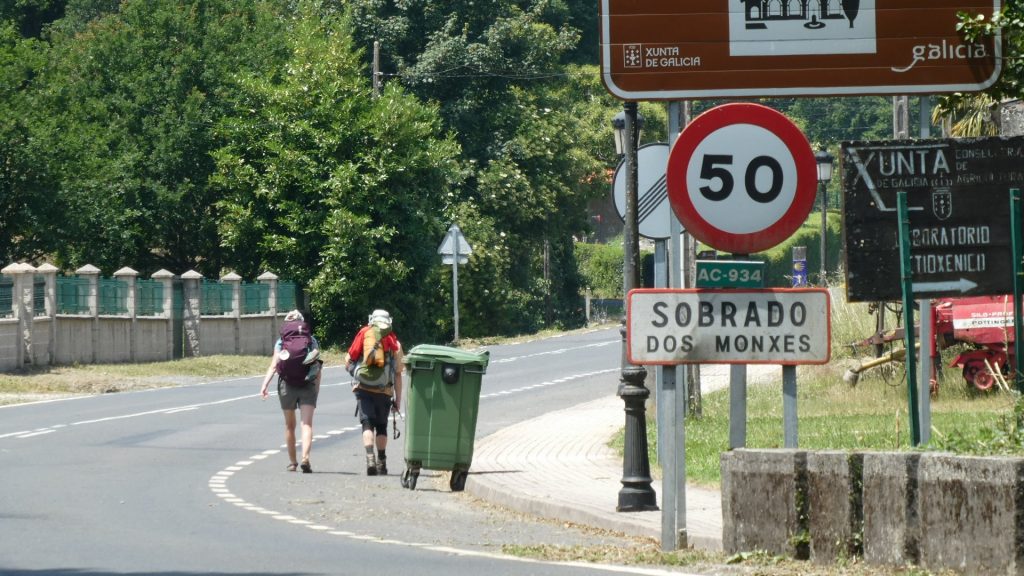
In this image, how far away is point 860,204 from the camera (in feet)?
29.6

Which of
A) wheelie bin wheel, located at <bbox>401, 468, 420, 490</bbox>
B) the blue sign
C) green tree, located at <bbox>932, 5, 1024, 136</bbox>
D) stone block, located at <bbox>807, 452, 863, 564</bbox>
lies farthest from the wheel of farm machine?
the blue sign

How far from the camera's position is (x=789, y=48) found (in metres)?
9.75

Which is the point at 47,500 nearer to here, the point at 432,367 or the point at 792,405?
the point at 432,367

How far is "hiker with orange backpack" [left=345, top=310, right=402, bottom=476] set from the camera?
15.7 m

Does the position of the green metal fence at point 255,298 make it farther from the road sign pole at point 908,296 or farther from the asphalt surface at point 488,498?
the road sign pole at point 908,296

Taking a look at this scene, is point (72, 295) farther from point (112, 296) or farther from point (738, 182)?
point (738, 182)

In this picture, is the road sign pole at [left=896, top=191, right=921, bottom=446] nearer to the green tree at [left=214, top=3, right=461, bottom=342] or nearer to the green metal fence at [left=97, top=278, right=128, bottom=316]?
the green metal fence at [left=97, top=278, right=128, bottom=316]

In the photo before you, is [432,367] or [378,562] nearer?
[378,562]

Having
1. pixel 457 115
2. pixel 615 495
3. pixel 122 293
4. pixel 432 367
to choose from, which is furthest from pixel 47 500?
pixel 457 115

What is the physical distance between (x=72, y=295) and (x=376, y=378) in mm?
20290

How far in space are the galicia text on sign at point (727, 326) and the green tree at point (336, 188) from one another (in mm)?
32558

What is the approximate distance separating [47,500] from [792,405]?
23.3ft

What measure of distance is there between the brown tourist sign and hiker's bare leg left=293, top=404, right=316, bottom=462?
24.5 ft

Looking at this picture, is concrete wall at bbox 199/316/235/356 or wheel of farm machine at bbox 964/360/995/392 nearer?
wheel of farm machine at bbox 964/360/995/392
